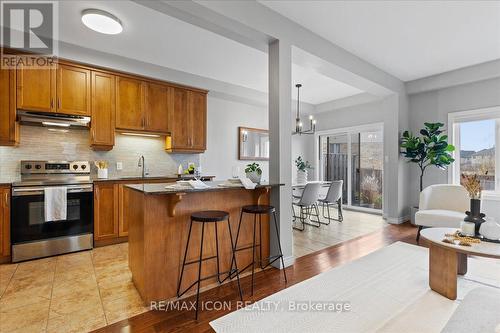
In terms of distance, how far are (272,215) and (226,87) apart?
3187 millimetres

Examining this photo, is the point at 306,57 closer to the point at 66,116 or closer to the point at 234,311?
the point at 234,311

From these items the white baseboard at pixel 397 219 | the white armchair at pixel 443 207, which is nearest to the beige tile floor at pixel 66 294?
the white armchair at pixel 443 207

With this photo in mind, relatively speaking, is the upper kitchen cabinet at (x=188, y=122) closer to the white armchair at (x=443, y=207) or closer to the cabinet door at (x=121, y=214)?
the cabinet door at (x=121, y=214)

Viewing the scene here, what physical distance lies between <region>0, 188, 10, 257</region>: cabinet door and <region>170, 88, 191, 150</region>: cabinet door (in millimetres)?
2241

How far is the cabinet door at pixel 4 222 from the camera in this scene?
2.86m

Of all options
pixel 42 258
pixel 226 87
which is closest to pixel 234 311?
pixel 42 258

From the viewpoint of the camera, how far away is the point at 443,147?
14.4ft

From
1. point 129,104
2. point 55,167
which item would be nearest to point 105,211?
point 55,167

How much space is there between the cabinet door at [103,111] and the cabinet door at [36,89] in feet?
1.57

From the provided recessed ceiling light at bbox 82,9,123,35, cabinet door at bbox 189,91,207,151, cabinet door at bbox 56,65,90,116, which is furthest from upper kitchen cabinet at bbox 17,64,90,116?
cabinet door at bbox 189,91,207,151

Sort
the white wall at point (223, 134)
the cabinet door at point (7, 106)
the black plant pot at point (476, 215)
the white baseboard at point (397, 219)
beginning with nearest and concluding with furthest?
the black plant pot at point (476, 215) → the cabinet door at point (7, 106) → the white baseboard at point (397, 219) → the white wall at point (223, 134)

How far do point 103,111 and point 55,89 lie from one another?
0.61 meters

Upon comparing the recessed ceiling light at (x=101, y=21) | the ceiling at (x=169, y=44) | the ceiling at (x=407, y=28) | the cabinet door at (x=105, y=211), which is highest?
the ceiling at (x=407, y=28)

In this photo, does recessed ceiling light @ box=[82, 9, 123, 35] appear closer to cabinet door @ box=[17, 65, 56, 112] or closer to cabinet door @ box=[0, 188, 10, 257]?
cabinet door @ box=[17, 65, 56, 112]
